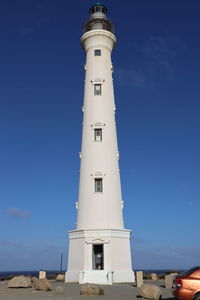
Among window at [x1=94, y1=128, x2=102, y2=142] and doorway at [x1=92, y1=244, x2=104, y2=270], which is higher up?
window at [x1=94, y1=128, x2=102, y2=142]

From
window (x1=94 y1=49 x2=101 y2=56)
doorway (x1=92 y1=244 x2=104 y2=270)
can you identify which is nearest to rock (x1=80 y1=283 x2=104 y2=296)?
doorway (x1=92 y1=244 x2=104 y2=270)

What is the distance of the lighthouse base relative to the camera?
27016mm

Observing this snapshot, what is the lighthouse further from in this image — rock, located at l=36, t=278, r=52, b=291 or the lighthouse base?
rock, located at l=36, t=278, r=52, b=291

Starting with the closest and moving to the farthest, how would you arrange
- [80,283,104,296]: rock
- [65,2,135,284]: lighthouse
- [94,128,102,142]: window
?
[80,283,104,296]: rock → [65,2,135,284]: lighthouse → [94,128,102,142]: window

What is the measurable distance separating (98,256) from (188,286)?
613 inches

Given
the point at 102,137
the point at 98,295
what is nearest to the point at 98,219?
the point at 102,137

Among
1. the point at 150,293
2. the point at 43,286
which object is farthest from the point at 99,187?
the point at 150,293

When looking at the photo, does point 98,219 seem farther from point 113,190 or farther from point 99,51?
point 99,51

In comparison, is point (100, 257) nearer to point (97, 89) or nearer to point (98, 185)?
point (98, 185)

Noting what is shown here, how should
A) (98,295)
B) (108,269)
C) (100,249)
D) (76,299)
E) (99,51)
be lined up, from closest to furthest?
(76,299), (98,295), (108,269), (100,249), (99,51)

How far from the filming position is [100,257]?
28812 millimetres

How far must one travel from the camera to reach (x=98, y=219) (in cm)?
2866

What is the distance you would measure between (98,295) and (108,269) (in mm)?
8404

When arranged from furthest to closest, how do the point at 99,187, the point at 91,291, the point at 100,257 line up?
the point at 99,187, the point at 100,257, the point at 91,291
